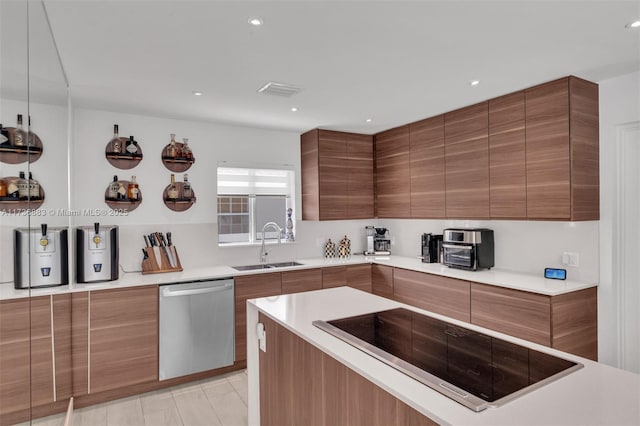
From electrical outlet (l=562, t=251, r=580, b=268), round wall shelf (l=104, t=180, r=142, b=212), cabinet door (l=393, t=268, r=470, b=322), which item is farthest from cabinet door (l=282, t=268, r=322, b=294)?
electrical outlet (l=562, t=251, r=580, b=268)

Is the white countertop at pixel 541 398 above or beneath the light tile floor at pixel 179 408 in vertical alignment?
above

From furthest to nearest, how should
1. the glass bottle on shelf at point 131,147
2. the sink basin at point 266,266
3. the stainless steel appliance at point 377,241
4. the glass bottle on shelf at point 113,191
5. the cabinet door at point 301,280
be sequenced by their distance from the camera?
1. the stainless steel appliance at point 377,241
2. the sink basin at point 266,266
3. the cabinet door at point 301,280
4. the glass bottle on shelf at point 131,147
5. the glass bottle on shelf at point 113,191

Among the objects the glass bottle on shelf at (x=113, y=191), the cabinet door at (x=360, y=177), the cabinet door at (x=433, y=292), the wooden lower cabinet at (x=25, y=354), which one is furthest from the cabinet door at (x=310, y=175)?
the wooden lower cabinet at (x=25, y=354)

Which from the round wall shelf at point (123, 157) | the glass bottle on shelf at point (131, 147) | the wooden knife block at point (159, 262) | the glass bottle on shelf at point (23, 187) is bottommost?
the wooden knife block at point (159, 262)

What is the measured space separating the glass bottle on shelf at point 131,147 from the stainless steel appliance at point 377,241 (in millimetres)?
2935

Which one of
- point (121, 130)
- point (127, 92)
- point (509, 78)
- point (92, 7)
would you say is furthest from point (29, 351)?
point (509, 78)

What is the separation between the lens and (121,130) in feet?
11.8

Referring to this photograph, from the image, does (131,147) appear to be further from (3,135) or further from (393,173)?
(393,173)

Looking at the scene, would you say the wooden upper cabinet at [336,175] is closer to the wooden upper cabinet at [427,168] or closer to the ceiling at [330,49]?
the wooden upper cabinet at [427,168]

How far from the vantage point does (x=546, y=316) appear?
2.63m

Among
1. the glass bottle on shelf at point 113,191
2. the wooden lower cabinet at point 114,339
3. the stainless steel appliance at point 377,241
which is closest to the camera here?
the wooden lower cabinet at point 114,339

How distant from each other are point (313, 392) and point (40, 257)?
1353 mm

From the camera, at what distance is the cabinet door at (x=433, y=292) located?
3260 mm

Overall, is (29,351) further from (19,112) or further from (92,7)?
(92,7)
